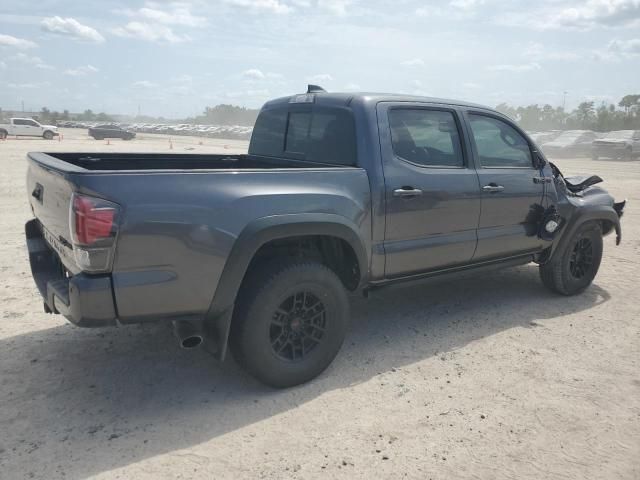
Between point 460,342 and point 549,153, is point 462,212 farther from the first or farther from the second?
point 549,153

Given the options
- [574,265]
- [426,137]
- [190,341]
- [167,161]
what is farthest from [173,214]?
[574,265]

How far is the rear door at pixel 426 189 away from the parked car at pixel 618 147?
28693mm

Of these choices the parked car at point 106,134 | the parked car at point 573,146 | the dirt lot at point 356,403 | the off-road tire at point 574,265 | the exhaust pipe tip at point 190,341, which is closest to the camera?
the dirt lot at point 356,403

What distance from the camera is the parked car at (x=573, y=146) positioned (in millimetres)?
32062

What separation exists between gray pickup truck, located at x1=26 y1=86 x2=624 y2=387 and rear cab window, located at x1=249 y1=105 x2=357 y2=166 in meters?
0.01

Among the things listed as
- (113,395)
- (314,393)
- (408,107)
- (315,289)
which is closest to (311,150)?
(408,107)

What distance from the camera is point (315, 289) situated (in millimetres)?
3371

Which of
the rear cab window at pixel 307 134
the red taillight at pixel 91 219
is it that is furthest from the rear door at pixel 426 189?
the red taillight at pixel 91 219

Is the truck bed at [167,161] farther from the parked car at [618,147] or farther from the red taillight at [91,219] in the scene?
the parked car at [618,147]

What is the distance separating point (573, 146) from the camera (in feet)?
105

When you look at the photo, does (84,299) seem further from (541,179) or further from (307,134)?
(541,179)

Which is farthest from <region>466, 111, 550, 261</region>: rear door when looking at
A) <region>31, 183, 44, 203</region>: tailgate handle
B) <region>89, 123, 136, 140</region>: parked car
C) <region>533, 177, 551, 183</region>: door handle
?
<region>89, 123, 136, 140</region>: parked car

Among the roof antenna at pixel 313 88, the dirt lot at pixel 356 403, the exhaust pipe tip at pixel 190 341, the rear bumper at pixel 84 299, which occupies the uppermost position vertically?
the roof antenna at pixel 313 88

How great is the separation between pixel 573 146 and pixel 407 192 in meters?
32.5
